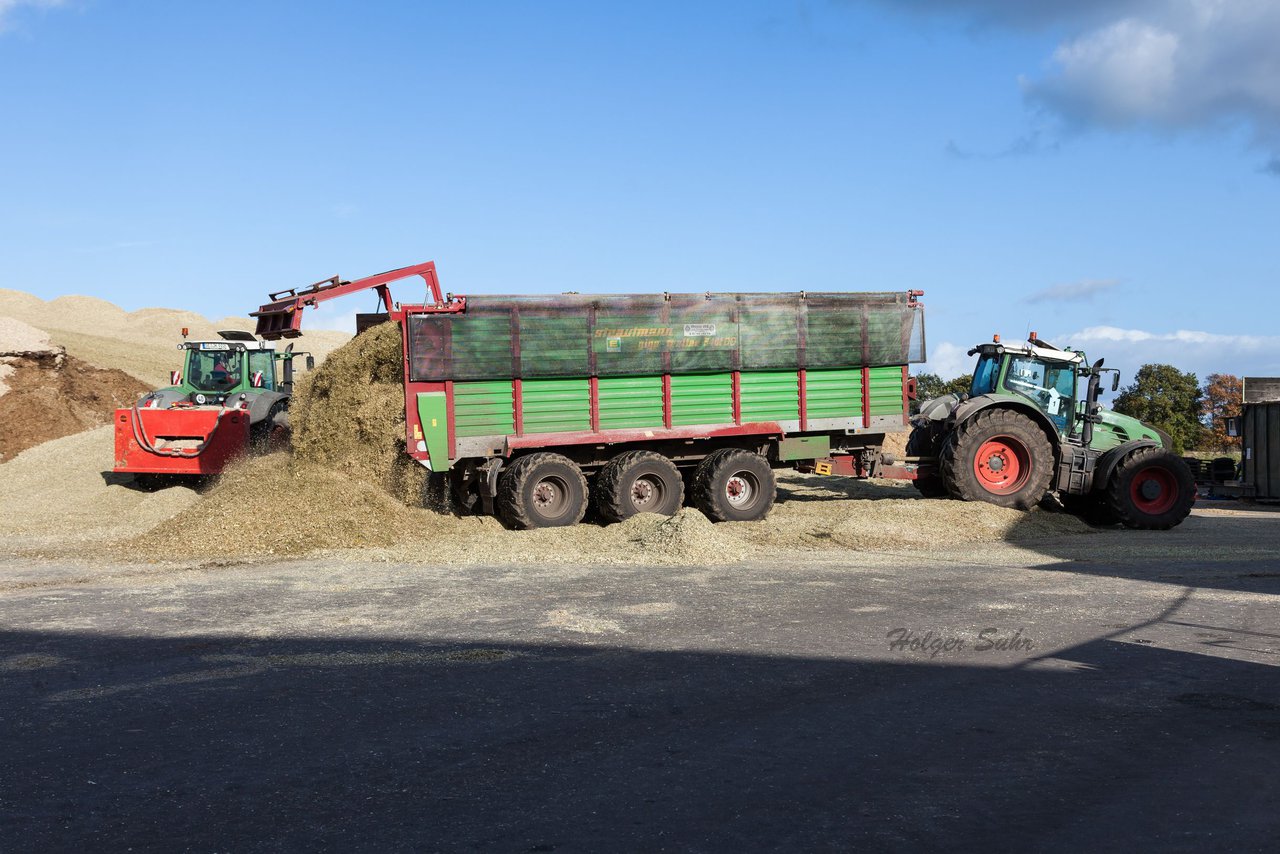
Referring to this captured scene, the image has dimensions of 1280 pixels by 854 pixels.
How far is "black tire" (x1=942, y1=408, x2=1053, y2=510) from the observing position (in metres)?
17.1

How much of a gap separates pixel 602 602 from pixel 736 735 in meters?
4.36

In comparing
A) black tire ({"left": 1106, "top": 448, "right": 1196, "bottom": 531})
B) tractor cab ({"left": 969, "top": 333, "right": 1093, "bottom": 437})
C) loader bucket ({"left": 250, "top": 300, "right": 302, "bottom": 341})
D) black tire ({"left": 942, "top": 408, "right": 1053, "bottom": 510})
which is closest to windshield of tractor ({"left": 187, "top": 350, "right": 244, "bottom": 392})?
loader bucket ({"left": 250, "top": 300, "right": 302, "bottom": 341})

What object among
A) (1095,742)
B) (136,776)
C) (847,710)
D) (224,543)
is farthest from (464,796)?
(224,543)

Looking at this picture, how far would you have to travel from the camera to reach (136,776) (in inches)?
223

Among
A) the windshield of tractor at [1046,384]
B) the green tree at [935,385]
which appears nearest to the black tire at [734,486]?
the windshield of tractor at [1046,384]

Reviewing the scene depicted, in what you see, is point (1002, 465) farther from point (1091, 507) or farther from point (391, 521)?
point (391, 521)

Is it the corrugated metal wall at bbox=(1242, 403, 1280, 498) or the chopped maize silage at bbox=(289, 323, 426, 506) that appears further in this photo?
the corrugated metal wall at bbox=(1242, 403, 1280, 498)

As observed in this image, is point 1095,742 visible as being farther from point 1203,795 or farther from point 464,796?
point 464,796

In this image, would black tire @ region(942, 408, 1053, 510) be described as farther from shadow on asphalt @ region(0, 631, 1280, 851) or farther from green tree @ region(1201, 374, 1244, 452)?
green tree @ region(1201, 374, 1244, 452)

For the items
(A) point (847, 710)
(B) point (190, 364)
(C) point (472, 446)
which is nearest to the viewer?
(A) point (847, 710)

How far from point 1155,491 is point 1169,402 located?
→ 91.5 feet

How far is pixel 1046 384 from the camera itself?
1781 cm

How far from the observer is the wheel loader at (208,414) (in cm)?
1933

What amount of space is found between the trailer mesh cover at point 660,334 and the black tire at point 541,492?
1.23 metres
